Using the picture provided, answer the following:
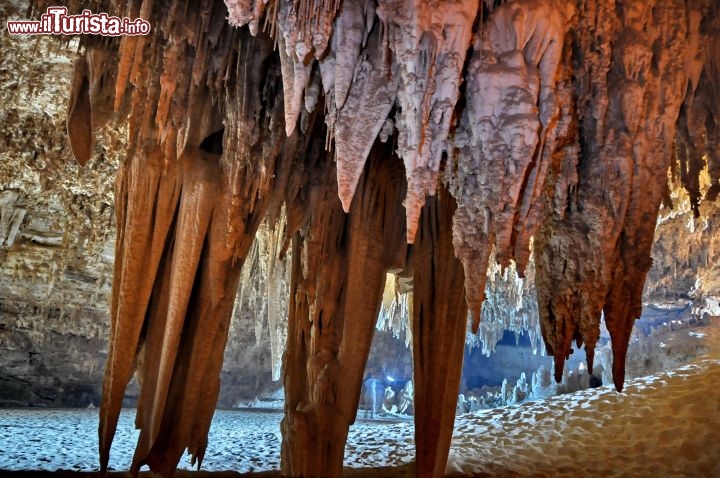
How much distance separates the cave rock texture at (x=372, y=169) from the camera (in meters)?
3.23

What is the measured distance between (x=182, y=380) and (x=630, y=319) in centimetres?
336

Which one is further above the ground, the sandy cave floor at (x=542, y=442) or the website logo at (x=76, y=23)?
the website logo at (x=76, y=23)

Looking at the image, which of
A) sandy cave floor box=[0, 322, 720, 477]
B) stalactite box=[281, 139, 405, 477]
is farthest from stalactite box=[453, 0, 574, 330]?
sandy cave floor box=[0, 322, 720, 477]

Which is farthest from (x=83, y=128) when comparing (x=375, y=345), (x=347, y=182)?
(x=375, y=345)

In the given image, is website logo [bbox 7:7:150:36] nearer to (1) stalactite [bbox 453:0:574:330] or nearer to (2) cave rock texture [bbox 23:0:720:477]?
(2) cave rock texture [bbox 23:0:720:477]

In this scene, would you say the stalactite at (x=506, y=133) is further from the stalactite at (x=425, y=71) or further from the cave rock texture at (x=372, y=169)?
the stalactite at (x=425, y=71)

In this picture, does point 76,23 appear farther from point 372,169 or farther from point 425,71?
point 425,71

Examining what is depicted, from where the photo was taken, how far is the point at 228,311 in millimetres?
4891

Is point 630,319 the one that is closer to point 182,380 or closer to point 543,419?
point 182,380

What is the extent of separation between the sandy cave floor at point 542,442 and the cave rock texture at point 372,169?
1323mm

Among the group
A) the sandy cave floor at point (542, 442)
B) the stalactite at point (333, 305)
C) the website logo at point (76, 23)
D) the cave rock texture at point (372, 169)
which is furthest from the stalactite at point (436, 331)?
the website logo at point (76, 23)

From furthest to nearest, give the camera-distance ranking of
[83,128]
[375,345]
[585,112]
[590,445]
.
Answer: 1. [375,345]
2. [590,445]
3. [83,128]
4. [585,112]

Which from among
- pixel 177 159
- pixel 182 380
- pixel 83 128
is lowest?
pixel 182 380

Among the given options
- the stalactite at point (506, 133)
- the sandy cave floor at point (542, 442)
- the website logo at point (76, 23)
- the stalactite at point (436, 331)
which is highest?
the website logo at point (76, 23)
